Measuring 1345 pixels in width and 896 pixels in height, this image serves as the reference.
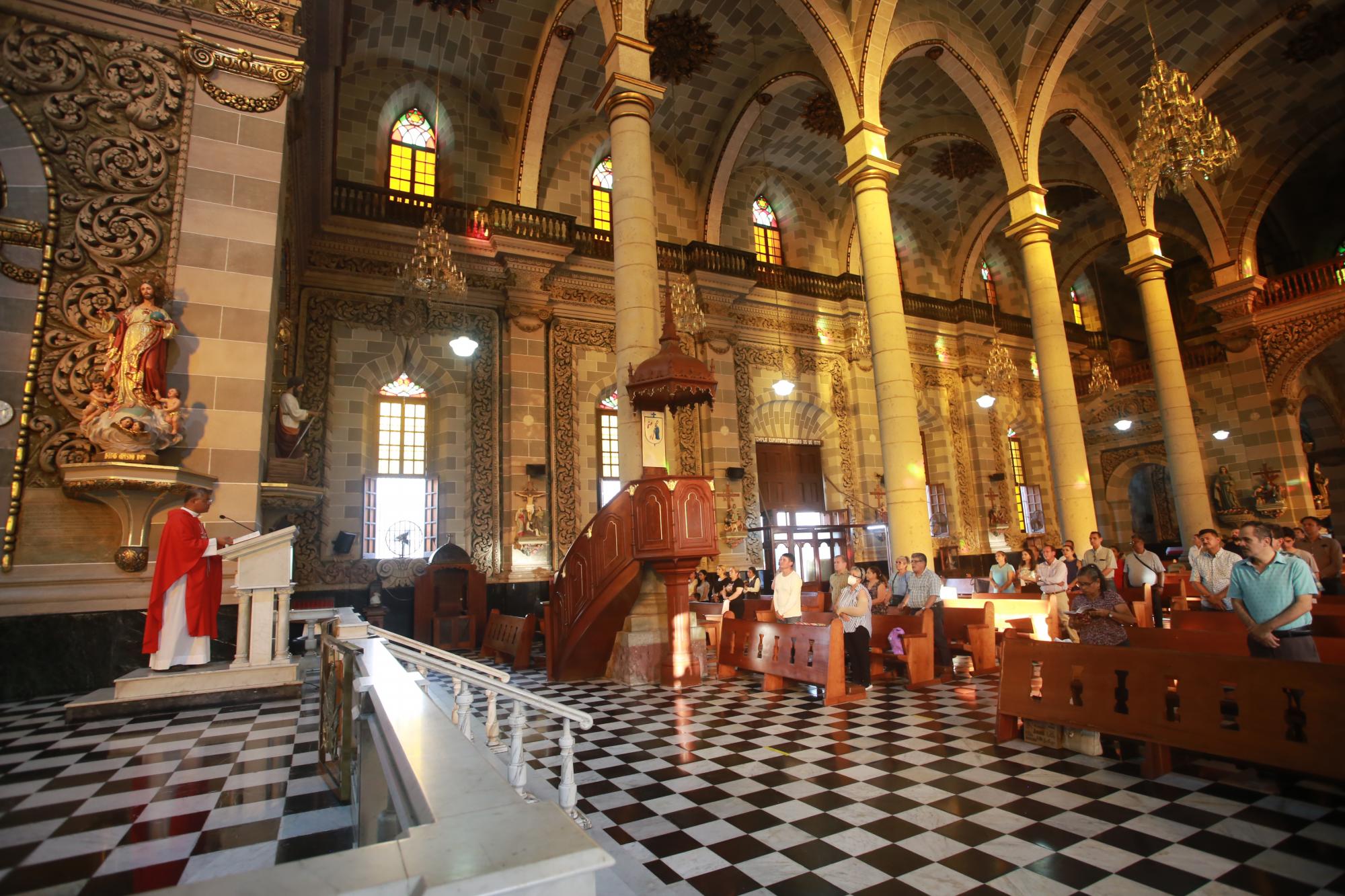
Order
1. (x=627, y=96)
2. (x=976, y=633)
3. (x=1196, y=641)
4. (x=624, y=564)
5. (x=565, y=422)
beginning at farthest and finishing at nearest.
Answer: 1. (x=565, y=422)
2. (x=627, y=96)
3. (x=624, y=564)
4. (x=976, y=633)
5. (x=1196, y=641)

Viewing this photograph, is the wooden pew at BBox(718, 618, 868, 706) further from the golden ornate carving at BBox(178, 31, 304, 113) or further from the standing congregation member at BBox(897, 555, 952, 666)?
the golden ornate carving at BBox(178, 31, 304, 113)

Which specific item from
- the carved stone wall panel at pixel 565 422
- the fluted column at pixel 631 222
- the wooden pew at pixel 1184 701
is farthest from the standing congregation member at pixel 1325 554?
the carved stone wall panel at pixel 565 422

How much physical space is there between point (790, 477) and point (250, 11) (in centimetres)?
1370

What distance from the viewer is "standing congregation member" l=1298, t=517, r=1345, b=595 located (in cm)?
835

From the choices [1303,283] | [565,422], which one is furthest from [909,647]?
[1303,283]

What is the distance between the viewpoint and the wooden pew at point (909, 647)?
7262 millimetres

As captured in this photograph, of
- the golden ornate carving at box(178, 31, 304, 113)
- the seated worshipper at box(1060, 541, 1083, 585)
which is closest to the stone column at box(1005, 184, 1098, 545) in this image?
the seated worshipper at box(1060, 541, 1083, 585)

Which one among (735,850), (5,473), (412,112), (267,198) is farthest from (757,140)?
(735,850)

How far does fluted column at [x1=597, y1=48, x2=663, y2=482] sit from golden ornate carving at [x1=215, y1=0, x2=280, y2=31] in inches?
157

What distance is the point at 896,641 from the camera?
25.2 ft

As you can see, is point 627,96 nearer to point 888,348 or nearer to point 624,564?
point 888,348

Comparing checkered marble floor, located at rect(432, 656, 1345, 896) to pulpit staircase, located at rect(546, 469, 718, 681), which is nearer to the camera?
checkered marble floor, located at rect(432, 656, 1345, 896)

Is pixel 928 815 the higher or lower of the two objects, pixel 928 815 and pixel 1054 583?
the lower

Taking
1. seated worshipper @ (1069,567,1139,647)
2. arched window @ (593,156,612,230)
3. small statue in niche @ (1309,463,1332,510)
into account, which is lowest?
seated worshipper @ (1069,567,1139,647)
